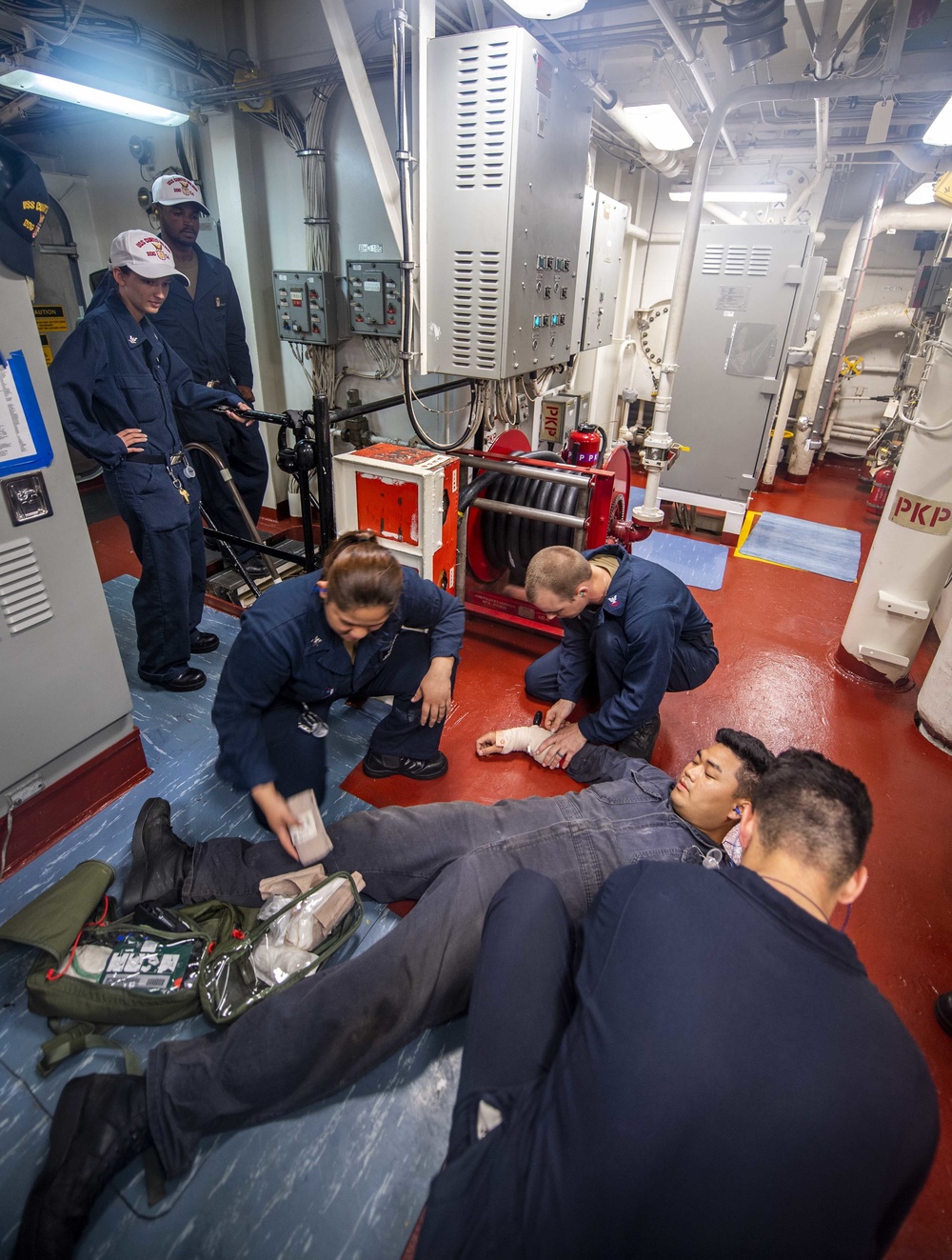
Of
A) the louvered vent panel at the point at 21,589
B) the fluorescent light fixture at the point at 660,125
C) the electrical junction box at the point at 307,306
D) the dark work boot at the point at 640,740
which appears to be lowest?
the dark work boot at the point at 640,740

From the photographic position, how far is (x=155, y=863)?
2.00 metres

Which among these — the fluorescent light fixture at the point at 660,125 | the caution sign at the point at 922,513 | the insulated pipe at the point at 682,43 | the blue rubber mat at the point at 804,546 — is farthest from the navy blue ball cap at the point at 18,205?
the blue rubber mat at the point at 804,546

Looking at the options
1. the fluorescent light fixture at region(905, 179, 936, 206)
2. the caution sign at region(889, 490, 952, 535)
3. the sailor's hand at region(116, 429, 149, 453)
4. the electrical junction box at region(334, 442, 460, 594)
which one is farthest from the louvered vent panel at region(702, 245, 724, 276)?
the sailor's hand at region(116, 429, 149, 453)

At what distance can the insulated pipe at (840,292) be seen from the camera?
5797mm

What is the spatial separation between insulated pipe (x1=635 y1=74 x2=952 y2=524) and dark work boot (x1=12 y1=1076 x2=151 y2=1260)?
12.8ft

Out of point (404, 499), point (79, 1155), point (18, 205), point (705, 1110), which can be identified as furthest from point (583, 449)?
point (79, 1155)

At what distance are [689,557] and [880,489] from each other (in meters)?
2.39

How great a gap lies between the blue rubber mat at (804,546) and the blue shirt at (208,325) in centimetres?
406

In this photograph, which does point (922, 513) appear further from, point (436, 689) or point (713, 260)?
point (713, 260)

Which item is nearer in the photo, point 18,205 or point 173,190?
point 18,205

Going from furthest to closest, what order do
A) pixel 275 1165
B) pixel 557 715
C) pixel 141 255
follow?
pixel 557 715 < pixel 141 255 < pixel 275 1165

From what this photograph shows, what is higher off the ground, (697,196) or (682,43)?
(682,43)

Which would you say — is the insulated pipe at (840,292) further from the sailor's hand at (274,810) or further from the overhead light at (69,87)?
the sailor's hand at (274,810)

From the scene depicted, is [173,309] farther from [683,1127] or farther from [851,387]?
[851,387]
